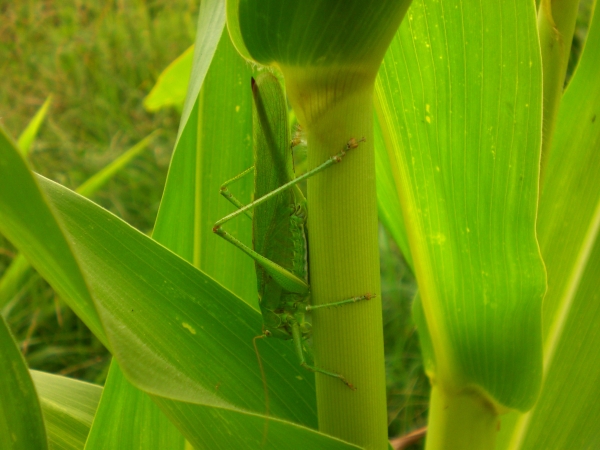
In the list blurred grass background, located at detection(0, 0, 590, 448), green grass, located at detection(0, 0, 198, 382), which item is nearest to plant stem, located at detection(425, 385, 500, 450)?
blurred grass background, located at detection(0, 0, 590, 448)

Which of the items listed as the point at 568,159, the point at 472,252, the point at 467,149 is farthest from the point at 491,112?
the point at 568,159

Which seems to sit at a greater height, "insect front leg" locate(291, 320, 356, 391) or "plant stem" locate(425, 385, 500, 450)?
"insect front leg" locate(291, 320, 356, 391)

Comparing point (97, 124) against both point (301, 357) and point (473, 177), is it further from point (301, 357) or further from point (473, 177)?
point (473, 177)

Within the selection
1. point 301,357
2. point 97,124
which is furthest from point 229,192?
point 97,124

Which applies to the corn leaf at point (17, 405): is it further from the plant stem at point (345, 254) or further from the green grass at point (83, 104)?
the green grass at point (83, 104)

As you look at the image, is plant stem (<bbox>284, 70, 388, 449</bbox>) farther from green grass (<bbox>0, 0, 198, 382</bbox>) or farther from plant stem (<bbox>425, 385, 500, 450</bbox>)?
green grass (<bbox>0, 0, 198, 382</bbox>)

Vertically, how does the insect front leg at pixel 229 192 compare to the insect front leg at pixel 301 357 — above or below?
above

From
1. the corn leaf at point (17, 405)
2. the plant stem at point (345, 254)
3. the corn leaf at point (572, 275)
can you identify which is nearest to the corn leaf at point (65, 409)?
the corn leaf at point (17, 405)
